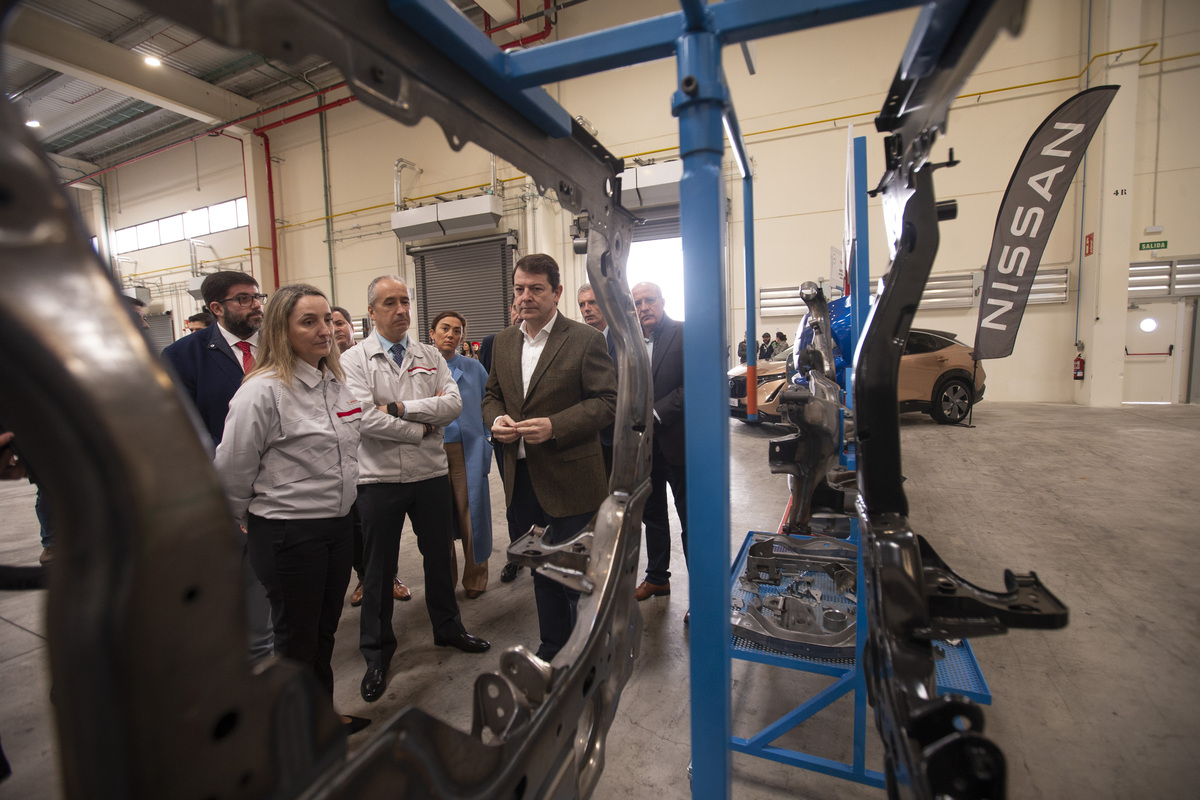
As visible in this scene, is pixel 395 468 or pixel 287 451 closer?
pixel 287 451

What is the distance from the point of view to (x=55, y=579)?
0.41m

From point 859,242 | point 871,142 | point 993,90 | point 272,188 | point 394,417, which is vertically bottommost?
point 394,417

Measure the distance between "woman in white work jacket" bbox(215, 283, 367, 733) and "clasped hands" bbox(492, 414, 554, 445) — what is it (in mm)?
535

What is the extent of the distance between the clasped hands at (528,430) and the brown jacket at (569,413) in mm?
39

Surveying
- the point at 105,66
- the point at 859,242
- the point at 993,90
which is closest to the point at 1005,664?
the point at 859,242

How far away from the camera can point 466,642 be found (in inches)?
98.9

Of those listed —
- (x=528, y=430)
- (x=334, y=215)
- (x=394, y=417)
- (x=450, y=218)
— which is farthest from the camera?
(x=334, y=215)

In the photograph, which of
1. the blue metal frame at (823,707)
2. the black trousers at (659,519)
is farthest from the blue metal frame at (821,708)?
the black trousers at (659,519)

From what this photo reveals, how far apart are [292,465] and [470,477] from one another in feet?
4.61

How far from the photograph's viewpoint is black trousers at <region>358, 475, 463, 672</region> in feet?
7.40

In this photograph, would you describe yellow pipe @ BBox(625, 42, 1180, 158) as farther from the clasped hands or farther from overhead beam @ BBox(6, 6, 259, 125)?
the clasped hands

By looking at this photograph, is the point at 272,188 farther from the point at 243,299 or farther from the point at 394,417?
the point at 394,417

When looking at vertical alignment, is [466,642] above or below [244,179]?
below

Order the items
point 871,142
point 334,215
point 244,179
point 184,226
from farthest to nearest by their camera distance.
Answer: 1. point 184,226
2. point 244,179
3. point 334,215
4. point 871,142
